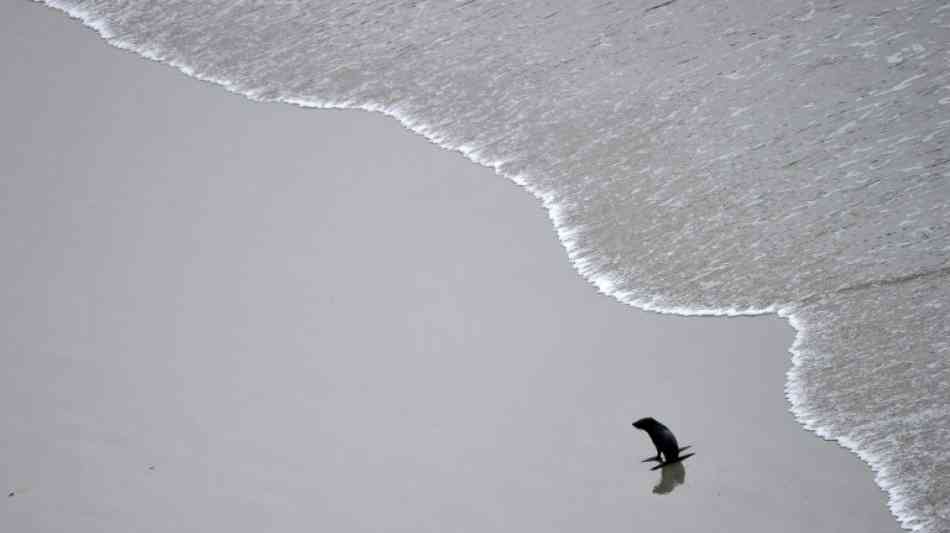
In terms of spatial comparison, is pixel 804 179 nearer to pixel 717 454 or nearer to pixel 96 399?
pixel 717 454

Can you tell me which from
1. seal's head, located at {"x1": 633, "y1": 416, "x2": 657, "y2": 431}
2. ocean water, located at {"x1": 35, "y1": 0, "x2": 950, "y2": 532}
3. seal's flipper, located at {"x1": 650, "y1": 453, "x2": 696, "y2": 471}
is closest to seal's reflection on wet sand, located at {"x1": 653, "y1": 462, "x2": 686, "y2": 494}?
seal's flipper, located at {"x1": 650, "y1": 453, "x2": 696, "y2": 471}

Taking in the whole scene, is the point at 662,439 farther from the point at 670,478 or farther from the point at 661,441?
the point at 670,478

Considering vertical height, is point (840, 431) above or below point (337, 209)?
below

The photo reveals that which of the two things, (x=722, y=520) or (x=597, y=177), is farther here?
(x=597, y=177)

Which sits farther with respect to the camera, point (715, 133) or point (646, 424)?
point (715, 133)

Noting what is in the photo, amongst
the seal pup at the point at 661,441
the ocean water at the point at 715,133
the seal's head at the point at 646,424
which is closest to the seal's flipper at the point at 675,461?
the seal pup at the point at 661,441

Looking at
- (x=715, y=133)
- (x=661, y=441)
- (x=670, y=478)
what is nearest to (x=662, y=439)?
(x=661, y=441)

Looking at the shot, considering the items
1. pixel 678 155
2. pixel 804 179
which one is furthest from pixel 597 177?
pixel 804 179
